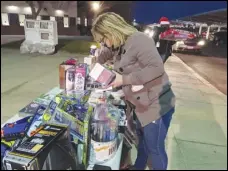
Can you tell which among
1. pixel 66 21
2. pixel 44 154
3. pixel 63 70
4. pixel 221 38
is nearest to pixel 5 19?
pixel 66 21

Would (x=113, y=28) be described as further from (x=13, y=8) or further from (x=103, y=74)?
(x=13, y=8)

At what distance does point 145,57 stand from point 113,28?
256 millimetres

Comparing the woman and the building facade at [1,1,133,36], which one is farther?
the building facade at [1,1,133,36]

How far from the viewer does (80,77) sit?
185 cm

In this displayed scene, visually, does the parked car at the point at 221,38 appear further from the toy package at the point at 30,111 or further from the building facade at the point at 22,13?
the toy package at the point at 30,111

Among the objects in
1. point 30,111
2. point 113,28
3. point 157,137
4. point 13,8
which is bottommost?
point 157,137

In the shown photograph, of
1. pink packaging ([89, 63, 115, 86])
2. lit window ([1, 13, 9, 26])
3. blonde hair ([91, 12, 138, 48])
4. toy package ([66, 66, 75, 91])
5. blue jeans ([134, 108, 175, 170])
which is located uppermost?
lit window ([1, 13, 9, 26])

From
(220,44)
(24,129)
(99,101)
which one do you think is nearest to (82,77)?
(99,101)

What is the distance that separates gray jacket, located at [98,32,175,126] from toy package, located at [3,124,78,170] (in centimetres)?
52

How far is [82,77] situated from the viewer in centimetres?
185

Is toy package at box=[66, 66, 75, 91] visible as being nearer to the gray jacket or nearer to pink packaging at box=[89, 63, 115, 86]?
pink packaging at box=[89, 63, 115, 86]

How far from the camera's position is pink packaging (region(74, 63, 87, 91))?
183cm

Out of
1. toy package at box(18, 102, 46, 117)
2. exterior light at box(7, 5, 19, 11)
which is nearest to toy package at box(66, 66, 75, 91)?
toy package at box(18, 102, 46, 117)

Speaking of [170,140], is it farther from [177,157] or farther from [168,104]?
[168,104]
